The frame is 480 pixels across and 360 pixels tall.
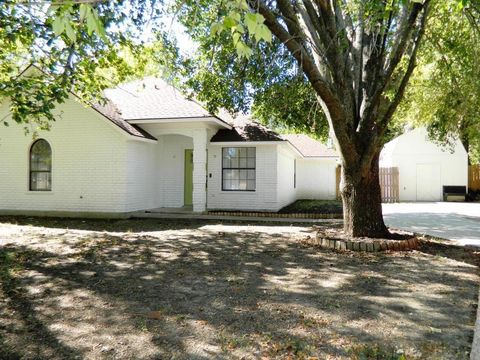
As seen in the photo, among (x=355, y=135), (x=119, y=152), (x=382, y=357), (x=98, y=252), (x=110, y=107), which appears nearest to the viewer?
(x=382, y=357)

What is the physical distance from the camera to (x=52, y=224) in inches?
484

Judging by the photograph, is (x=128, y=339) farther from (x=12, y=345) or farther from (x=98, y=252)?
(x=98, y=252)

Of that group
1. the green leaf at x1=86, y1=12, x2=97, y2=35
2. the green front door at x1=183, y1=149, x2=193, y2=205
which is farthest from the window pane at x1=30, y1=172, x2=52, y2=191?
the green leaf at x1=86, y1=12, x2=97, y2=35

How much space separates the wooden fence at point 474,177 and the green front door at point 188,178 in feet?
64.6

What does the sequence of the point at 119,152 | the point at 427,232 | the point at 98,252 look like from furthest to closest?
the point at 119,152, the point at 427,232, the point at 98,252

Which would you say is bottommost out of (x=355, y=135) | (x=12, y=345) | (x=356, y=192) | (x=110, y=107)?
(x=12, y=345)

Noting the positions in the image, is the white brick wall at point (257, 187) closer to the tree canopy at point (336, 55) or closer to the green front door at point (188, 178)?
the green front door at point (188, 178)

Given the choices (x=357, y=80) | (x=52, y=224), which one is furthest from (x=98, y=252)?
(x=357, y=80)

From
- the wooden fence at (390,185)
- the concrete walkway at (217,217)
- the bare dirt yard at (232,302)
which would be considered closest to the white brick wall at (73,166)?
the concrete walkway at (217,217)

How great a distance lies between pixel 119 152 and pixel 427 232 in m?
10.5

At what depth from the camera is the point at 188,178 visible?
16297 millimetres

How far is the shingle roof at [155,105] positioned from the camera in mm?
14516

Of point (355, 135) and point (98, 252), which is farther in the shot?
point (355, 135)

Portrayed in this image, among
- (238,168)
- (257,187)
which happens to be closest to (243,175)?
(238,168)
